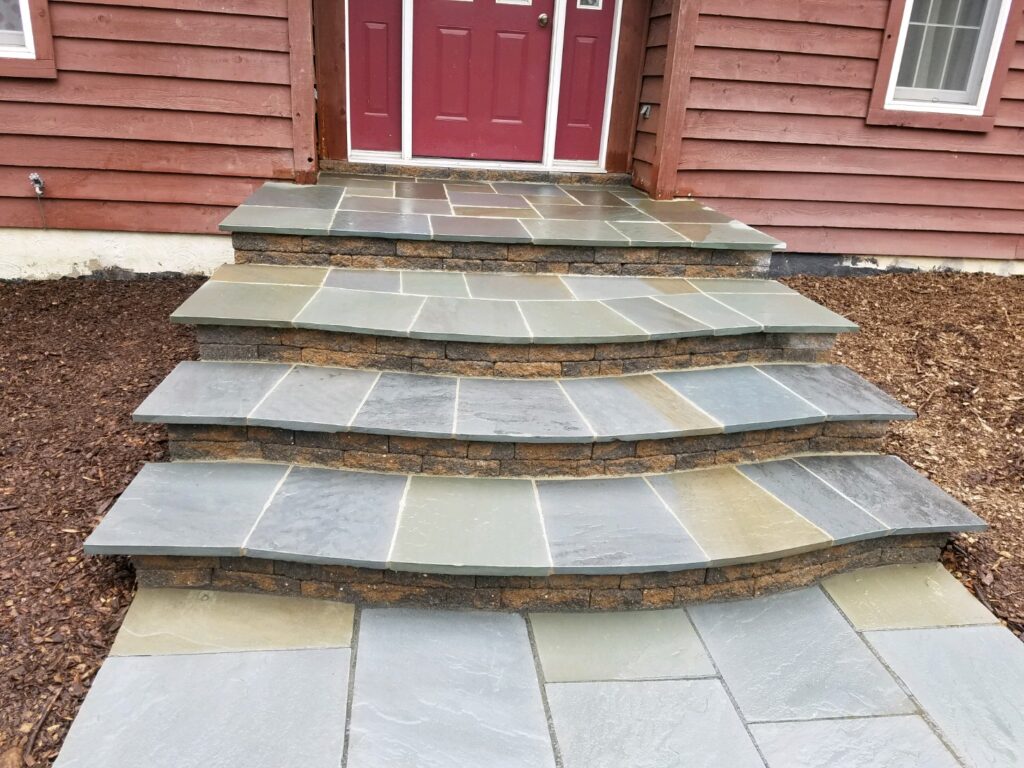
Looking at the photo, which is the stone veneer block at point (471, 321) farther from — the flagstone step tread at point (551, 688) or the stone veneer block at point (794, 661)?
the stone veneer block at point (794, 661)

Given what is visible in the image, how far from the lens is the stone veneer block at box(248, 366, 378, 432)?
215cm

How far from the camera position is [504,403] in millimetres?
2361

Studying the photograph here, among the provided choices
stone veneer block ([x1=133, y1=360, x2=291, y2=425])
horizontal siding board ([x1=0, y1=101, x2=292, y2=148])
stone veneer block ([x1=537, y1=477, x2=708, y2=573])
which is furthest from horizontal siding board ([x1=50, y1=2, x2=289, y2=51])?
stone veneer block ([x1=537, y1=477, x2=708, y2=573])

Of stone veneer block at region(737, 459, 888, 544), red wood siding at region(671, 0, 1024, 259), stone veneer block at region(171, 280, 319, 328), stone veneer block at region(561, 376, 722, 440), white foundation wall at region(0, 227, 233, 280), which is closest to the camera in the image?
stone veneer block at region(737, 459, 888, 544)

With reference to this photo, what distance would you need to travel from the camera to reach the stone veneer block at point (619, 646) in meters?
1.76

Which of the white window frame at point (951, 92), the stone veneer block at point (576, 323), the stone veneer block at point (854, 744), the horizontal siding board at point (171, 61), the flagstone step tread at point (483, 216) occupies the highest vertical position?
the white window frame at point (951, 92)

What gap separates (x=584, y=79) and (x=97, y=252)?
9.71 feet

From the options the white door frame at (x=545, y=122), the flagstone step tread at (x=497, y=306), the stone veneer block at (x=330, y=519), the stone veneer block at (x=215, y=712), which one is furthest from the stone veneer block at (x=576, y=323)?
the white door frame at (x=545, y=122)

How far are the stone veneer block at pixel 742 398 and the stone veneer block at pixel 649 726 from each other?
899 mm

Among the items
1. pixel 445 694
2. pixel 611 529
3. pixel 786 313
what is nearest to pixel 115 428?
pixel 445 694

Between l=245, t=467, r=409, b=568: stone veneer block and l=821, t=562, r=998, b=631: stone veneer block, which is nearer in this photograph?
l=245, t=467, r=409, b=568: stone veneer block

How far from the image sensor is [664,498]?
219 cm

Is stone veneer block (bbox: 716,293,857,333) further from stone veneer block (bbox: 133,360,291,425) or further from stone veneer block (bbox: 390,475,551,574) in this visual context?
stone veneer block (bbox: 133,360,291,425)

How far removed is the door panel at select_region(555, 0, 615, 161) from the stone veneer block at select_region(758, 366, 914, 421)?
233 centimetres
